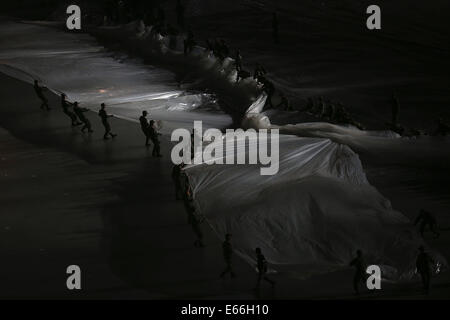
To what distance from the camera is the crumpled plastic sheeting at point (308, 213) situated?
65.3 feet

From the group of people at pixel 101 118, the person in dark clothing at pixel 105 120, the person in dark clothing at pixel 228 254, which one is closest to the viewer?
the person in dark clothing at pixel 228 254

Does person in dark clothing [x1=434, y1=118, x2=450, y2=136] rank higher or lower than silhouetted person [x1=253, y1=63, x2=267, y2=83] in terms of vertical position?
lower

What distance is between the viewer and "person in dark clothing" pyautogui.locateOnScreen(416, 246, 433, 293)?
1859 centimetres

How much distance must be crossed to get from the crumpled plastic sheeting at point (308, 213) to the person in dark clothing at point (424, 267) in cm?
70

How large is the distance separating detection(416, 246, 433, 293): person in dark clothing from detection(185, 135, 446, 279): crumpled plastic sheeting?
0.70m

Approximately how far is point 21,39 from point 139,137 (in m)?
14.9

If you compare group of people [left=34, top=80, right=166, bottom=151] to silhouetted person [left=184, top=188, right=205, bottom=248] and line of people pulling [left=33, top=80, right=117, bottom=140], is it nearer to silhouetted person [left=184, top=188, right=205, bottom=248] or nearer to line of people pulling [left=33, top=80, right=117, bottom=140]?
line of people pulling [left=33, top=80, right=117, bottom=140]

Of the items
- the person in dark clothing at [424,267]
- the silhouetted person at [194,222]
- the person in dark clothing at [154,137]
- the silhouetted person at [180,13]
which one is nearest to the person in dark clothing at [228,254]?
the silhouetted person at [194,222]

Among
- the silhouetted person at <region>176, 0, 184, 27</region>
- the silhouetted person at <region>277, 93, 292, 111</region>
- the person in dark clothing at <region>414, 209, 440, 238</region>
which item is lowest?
the person in dark clothing at <region>414, 209, 440, 238</region>

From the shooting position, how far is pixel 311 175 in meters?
22.2

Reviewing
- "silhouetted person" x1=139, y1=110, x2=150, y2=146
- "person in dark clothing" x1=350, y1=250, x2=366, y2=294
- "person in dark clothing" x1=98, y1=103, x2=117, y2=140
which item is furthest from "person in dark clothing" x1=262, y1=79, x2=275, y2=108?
"person in dark clothing" x1=350, y1=250, x2=366, y2=294

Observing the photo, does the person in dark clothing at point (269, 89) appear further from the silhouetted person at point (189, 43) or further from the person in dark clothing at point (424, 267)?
the person in dark clothing at point (424, 267)

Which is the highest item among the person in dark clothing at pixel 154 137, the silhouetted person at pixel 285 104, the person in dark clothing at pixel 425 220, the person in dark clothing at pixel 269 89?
the person in dark clothing at pixel 269 89

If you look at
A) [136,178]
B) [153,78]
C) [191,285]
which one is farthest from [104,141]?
[191,285]
